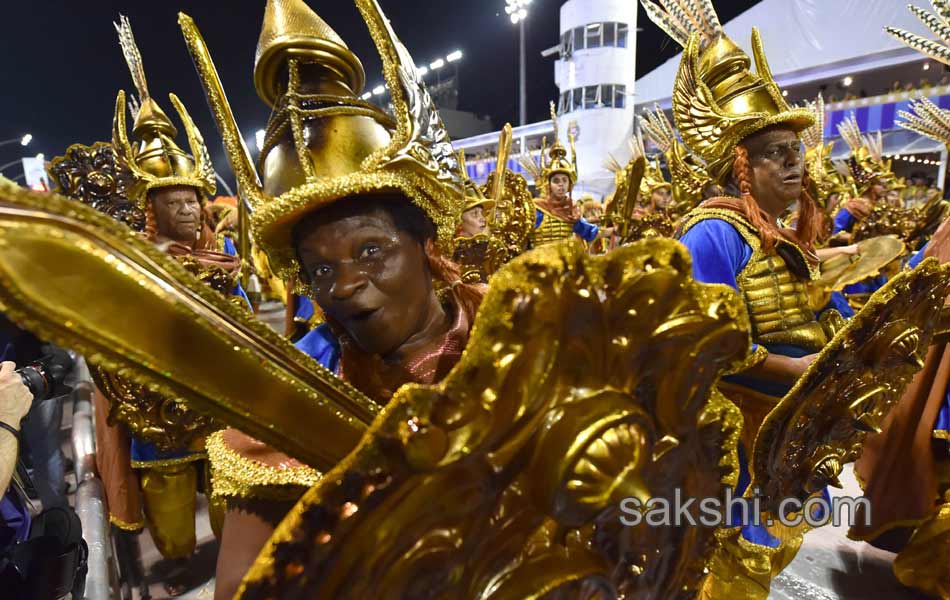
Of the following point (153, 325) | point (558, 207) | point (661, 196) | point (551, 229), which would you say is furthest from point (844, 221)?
point (153, 325)

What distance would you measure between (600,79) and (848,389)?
2100 cm

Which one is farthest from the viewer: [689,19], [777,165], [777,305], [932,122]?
[932,122]

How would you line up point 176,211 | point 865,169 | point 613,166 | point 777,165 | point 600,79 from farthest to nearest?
point 600,79, point 613,166, point 865,169, point 176,211, point 777,165

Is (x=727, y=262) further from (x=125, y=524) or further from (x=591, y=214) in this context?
(x=591, y=214)

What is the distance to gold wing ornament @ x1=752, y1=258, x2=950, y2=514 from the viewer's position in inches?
40.3

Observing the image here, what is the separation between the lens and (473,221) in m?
4.29

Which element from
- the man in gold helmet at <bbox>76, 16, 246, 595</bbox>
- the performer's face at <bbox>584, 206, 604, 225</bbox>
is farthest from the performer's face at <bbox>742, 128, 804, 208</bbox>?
the performer's face at <bbox>584, 206, 604, 225</bbox>

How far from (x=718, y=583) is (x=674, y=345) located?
1.48 m

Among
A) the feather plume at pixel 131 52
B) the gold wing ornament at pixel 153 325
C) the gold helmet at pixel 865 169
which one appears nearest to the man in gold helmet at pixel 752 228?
the gold wing ornament at pixel 153 325

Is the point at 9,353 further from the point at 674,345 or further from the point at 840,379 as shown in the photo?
the point at 840,379

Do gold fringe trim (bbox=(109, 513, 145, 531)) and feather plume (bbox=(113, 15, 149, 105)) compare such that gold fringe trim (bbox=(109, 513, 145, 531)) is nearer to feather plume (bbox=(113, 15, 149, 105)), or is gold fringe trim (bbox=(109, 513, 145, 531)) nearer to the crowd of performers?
the crowd of performers

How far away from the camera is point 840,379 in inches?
42.3

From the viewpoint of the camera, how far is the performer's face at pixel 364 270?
768mm

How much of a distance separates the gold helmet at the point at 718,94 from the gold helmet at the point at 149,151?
7.09 feet
